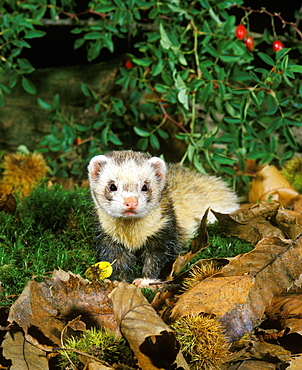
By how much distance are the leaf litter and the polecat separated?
21.1 inches

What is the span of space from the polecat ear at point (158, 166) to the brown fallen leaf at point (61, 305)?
3.29 ft

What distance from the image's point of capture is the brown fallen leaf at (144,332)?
156cm

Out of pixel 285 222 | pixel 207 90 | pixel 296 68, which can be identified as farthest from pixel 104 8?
pixel 285 222

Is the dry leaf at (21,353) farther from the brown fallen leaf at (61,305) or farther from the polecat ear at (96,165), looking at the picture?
the polecat ear at (96,165)

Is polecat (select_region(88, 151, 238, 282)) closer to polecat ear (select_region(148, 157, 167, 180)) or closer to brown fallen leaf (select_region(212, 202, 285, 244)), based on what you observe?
polecat ear (select_region(148, 157, 167, 180))

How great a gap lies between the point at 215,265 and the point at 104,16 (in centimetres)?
271

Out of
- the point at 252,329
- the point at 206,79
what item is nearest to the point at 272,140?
the point at 206,79

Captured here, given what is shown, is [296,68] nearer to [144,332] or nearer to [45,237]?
[45,237]

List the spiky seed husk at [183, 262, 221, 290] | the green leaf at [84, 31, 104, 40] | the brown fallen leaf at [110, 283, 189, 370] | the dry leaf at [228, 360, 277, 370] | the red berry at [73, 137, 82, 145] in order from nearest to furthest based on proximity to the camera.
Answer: the brown fallen leaf at [110, 283, 189, 370], the dry leaf at [228, 360, 277, 370], the spiky seed husk at [183, 262, 221, 290], the green leaf at [84, 31, 104, 40], the red berry at [73, 137, 82, 145]

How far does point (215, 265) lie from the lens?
6.81ft

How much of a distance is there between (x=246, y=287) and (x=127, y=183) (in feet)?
3.12

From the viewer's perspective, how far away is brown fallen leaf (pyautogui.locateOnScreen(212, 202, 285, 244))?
262 cm

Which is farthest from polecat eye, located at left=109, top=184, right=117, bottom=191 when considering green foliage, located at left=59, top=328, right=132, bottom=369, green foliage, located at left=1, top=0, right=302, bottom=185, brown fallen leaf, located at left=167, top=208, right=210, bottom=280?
green foliage, located at left=1, top=0, right=302, bottom=185

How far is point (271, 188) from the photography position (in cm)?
367
